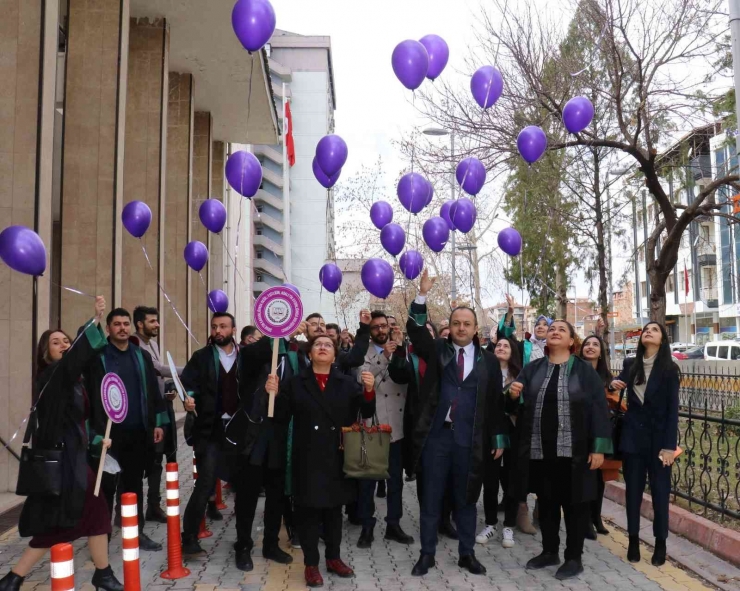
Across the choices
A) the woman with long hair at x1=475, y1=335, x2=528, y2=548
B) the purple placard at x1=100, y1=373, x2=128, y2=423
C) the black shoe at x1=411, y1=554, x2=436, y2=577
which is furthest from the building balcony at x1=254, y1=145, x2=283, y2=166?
the black shoe at x1=411, y1=554, x2=436, y2=577

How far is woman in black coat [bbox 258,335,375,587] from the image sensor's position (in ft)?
18.3

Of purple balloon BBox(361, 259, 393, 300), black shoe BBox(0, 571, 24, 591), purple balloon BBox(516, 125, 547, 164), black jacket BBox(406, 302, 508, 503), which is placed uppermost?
purple balloon BBox(516, 125, 547, 164)

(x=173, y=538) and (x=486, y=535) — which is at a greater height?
(x=173, y=538)

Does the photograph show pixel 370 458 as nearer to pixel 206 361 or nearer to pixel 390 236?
pixel 206 361

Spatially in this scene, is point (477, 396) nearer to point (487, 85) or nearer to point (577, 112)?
point (487, 85)

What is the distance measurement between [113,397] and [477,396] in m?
2.72

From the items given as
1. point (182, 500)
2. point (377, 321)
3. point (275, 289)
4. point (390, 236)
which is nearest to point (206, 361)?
point (275, 289)

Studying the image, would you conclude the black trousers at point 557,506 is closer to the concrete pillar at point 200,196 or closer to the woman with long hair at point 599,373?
the woman with long hair at point 599,373

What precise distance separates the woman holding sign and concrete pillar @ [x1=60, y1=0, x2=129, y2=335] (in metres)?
8.22

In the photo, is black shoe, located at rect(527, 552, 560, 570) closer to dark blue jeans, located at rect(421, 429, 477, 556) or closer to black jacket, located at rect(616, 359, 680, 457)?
dark blue jeans, located at rect(421, 429, 477, 556)

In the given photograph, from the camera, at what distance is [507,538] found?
22.0 ft

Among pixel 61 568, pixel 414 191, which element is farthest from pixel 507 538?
pixel 414 191

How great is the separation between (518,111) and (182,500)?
383 inches

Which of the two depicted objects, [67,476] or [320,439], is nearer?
[67,476]
